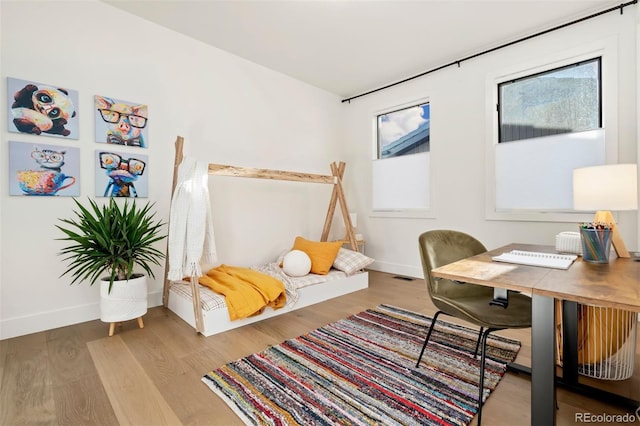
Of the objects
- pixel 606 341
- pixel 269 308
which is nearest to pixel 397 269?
→ pixel 269 308

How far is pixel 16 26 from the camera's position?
7.56 ft

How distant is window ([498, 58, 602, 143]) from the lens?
9.26ft

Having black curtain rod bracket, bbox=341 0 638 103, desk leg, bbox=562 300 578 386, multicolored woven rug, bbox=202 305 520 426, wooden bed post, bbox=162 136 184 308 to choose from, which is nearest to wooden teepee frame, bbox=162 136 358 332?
wooden bed post, bbox=162 136 184 308

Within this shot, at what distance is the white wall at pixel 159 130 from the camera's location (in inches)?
91.7

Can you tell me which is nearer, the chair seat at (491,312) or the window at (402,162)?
the chair seat at (491,312)

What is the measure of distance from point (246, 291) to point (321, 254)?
44.8 inches

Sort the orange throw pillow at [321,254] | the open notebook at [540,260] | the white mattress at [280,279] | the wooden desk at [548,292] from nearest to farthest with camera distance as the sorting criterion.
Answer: the wooden desk at [548,292] → the open notebook at [540,260] → the white mattress at [280,279] → the orange throw pillow at [321,254]

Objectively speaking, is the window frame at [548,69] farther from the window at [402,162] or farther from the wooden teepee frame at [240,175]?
the wooden teepee frame at [240,175]

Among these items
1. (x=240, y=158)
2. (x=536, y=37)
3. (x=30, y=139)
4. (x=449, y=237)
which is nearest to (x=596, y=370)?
(x=449, y=237)

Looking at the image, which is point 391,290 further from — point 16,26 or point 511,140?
point 16,26

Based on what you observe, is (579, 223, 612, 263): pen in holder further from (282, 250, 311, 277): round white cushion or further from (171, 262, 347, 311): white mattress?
(282, 250, 311, 277): round white cushion

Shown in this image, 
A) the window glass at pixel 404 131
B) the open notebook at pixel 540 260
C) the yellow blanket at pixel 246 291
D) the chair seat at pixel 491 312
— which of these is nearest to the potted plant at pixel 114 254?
the yellow blanket at pixel 246 291

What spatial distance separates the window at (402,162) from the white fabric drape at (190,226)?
2.66 m

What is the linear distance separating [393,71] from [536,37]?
1.50m
